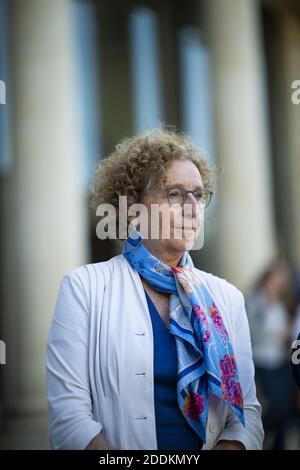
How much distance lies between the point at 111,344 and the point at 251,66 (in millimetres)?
10549

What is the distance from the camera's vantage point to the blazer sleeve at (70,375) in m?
2.61

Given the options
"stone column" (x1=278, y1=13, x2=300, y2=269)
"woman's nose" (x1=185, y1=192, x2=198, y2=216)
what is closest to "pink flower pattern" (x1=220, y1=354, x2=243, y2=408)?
"woman's nose" (x1=185, y1=192, x2=198, y2=216)

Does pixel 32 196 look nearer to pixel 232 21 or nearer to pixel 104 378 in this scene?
pixel 232 21

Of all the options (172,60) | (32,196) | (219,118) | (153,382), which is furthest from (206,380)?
(172,60)

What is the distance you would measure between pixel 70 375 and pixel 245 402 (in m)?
0.66

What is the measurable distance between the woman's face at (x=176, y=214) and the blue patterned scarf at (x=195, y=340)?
7cm

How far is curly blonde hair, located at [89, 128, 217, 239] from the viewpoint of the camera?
2.93 m

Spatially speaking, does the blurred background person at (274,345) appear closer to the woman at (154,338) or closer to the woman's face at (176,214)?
the woman at (154,338)

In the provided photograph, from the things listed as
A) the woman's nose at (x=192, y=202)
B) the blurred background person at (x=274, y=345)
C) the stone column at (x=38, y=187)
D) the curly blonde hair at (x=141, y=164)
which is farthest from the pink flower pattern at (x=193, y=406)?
the stone column at (x=38, y=187)

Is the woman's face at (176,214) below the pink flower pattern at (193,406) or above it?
above

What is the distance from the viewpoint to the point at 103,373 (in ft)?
8.77

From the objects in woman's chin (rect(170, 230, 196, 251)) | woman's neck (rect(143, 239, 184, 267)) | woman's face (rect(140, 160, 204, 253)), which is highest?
woman's face (rect(140, 160, 204, 253))

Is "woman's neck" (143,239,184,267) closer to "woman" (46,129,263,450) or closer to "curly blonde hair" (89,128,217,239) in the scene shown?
"woman" (46,129,263,450)

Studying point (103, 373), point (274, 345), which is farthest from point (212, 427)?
point (274, 345)
